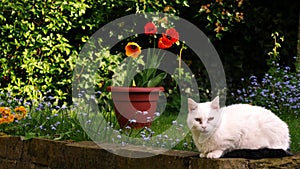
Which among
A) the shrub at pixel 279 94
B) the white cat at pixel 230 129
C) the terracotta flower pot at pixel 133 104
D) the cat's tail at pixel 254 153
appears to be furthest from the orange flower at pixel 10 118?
the shrub at pixel 279 94

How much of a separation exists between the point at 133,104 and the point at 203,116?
5.41 ft

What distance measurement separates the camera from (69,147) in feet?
→ 13.0

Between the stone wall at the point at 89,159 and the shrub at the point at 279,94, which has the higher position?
the shrub at the point at 279,94

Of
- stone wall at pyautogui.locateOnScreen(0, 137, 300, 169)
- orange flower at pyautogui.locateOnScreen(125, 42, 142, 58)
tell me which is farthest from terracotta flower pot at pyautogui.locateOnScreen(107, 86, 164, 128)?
stone wall at pyautogui.locateOnScreen(0, 137, 300, 169)

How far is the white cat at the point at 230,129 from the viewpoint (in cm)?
302

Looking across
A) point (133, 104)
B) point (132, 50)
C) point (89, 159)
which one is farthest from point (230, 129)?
point (132, 50)

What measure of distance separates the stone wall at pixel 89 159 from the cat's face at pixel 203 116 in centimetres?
23

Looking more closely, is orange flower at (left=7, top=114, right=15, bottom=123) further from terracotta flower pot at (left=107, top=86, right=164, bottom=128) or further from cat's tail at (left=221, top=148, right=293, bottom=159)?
cat's tail at (left=221, top=148, right=293, bottom=159)

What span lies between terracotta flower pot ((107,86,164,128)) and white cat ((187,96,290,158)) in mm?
1415

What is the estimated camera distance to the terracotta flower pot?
179 inches

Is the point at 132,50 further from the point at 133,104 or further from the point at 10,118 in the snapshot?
the point at 10,118

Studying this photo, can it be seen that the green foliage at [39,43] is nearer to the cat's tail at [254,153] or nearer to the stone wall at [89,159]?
the stone wall at [89,159]

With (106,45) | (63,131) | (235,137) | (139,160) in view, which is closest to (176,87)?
(106,45)

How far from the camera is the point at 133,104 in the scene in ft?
15.0
